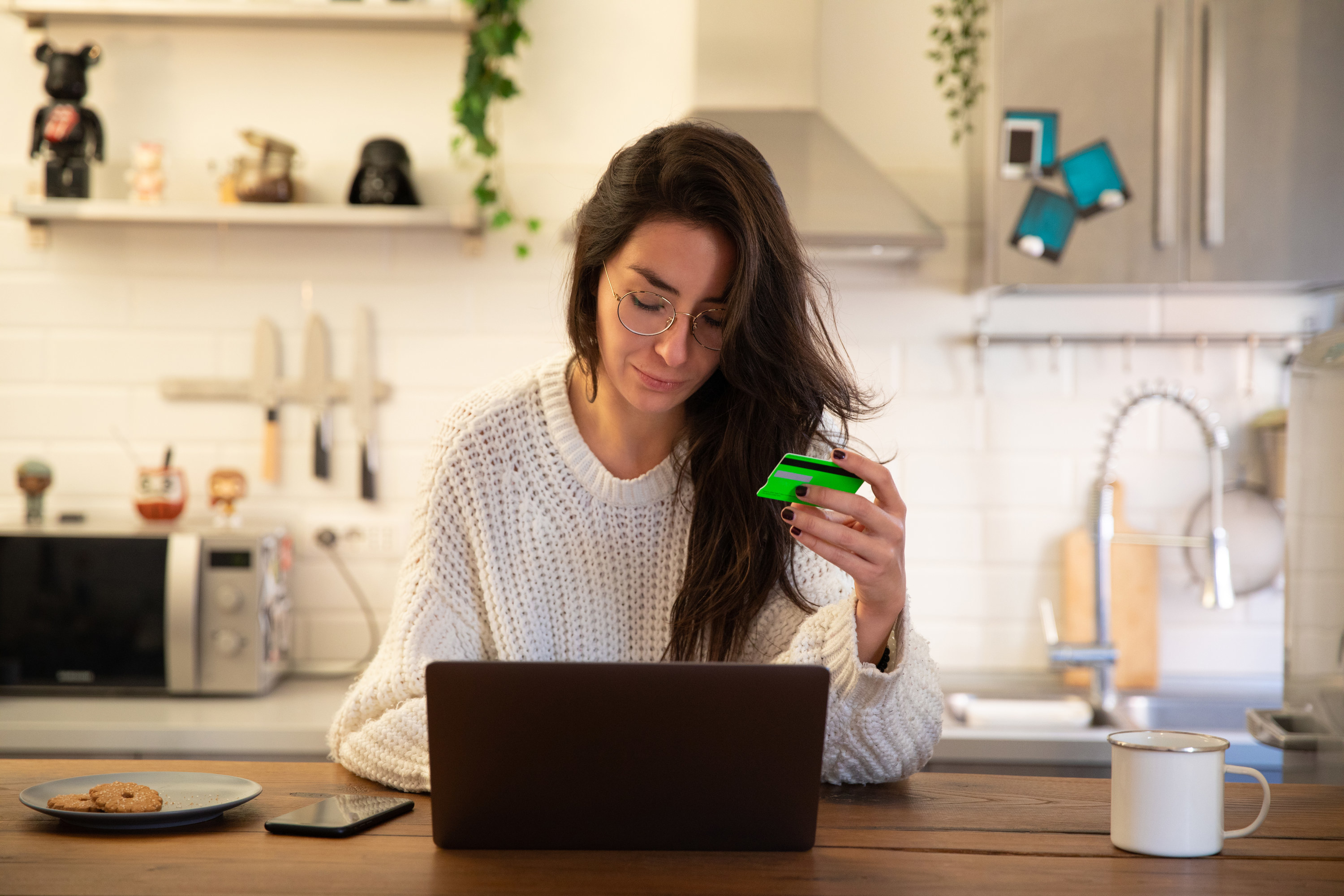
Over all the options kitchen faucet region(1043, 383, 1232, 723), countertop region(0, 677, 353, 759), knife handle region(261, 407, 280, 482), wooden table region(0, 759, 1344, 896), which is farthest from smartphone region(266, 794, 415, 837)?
kitchen faucet region(1043, 383, 1232, 723)

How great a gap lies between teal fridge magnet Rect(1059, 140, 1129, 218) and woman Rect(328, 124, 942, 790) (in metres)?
1.04

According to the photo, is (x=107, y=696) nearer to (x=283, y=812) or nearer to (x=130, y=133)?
(x=130, y=133)

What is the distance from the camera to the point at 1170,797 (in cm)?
101

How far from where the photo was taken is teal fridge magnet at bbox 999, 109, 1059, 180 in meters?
2.36

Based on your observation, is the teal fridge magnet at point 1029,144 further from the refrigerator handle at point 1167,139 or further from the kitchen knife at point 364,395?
the kitchen knife at point 364,395

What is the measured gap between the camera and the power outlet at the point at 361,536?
2.67 meters

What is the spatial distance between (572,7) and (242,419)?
1.17 meters

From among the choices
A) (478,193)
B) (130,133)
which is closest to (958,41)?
(478,193)

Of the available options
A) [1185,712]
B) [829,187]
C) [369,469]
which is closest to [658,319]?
[829,187]

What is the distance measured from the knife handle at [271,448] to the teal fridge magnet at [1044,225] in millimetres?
1610

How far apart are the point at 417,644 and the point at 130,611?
1.24 meters

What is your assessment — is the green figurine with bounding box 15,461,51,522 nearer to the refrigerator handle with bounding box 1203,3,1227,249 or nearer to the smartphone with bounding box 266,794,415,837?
the smartphone with bounding box 266,794,415,837

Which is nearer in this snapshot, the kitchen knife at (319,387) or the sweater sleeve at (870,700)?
the sweater sleeve at (870,700)

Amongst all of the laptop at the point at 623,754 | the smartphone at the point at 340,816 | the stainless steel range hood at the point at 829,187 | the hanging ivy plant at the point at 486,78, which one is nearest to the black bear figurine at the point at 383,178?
the hanging ivy plant at the point at 486,78
